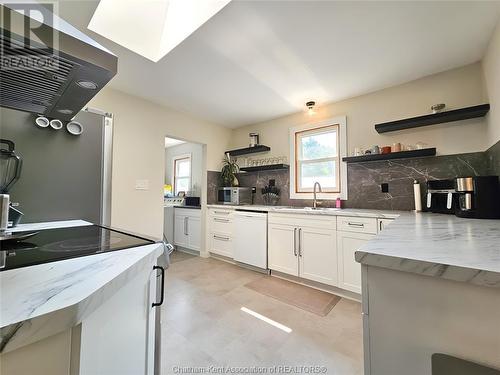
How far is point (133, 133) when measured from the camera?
2869mm

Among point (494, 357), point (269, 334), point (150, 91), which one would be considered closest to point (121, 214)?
point (150, 91)

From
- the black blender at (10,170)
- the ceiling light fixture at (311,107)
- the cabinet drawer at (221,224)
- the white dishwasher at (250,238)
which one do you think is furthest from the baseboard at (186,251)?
the ceiling light fixture at (311,107)

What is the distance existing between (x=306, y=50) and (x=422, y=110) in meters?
1.54

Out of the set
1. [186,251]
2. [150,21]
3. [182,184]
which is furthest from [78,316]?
[182,184]

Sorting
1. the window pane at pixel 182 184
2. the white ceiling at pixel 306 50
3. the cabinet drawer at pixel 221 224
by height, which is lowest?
the cabinet drawer at pixel 221 224

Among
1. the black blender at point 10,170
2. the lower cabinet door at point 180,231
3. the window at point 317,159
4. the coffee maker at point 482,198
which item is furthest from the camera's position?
the lower cabinet door at point 180,231

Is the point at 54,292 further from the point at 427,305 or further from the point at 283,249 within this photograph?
the point at 283,249

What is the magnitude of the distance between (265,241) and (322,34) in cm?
238

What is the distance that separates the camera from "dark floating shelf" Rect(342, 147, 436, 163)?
2.23 metres

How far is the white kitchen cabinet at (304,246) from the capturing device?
7.80 ft

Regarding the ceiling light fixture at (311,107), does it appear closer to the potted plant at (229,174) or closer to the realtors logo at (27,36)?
the potted plant at (229,174)

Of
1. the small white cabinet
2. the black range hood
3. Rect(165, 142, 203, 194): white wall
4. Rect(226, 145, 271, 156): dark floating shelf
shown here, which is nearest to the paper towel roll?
Rect(226, 145, 271, 156): dark floating shelf

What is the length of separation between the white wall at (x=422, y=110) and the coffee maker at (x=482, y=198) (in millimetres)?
819

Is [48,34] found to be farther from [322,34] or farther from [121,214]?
[121,214]
